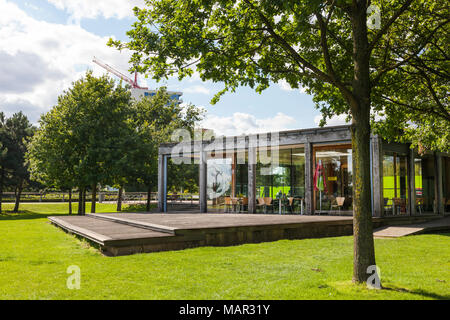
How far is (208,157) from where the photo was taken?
22.0 meters

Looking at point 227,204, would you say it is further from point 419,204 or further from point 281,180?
point 419,204

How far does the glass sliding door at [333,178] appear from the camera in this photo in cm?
1758

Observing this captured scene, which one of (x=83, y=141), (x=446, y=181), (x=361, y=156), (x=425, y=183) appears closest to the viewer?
(x=361, y=156)

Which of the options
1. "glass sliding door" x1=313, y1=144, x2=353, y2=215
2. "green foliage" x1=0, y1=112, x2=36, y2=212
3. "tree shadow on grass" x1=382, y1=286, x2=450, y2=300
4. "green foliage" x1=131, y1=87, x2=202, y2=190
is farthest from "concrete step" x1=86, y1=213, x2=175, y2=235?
"green foliage" x1=0, y1=112, x2=36, y2=212

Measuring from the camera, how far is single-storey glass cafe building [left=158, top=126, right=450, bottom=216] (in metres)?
17.0

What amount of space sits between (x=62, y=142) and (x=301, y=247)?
66.4 ft

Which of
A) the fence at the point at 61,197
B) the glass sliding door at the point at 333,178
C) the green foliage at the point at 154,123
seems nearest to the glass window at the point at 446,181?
the glass sliding door at the point at 333,178

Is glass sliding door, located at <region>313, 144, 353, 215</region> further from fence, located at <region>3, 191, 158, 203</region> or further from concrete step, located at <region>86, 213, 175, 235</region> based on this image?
fence, located at <region>3, 191, 158, 203</region>

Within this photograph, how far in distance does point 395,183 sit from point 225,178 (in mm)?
9209

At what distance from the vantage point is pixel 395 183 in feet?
57.4

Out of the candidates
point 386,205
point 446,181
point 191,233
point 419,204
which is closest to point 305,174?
point 386,205

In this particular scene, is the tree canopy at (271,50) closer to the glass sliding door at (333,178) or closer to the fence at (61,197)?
the glass sliding door at (333,178)
